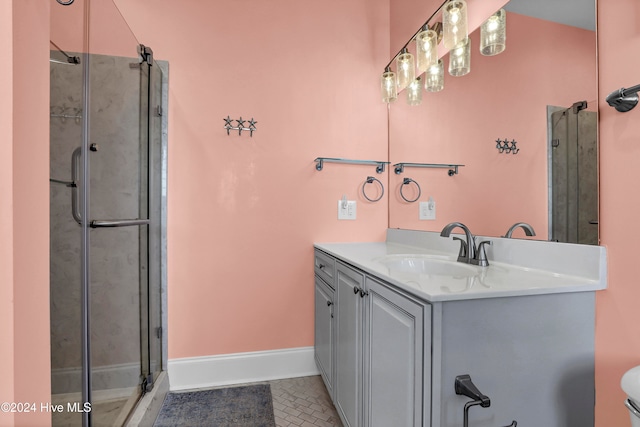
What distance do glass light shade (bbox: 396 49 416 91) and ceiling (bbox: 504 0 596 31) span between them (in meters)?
0.62

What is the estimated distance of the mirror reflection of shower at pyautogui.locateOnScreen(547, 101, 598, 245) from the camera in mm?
991

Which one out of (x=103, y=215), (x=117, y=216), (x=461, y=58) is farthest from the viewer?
(x=461, y=58)

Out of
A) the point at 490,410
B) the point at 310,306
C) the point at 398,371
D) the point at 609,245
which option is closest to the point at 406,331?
the point at 398,371

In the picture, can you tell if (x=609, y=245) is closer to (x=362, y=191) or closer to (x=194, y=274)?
(x=362, y=191)

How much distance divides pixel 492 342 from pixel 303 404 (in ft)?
4.20

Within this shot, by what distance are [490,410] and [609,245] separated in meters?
0.61

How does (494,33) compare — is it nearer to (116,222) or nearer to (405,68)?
(405,68)

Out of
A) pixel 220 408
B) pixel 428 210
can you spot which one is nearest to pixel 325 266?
pixel 428 210

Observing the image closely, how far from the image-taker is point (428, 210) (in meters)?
1.85

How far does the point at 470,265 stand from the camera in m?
1.29

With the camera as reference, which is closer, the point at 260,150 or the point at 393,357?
the point at 393,357

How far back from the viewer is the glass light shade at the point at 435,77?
Answer: 1733mm

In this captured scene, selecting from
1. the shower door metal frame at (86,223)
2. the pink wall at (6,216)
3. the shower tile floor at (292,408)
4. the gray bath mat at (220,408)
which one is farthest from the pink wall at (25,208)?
the gray bath mat at (220,408)

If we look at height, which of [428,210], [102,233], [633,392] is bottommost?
[633,392]
